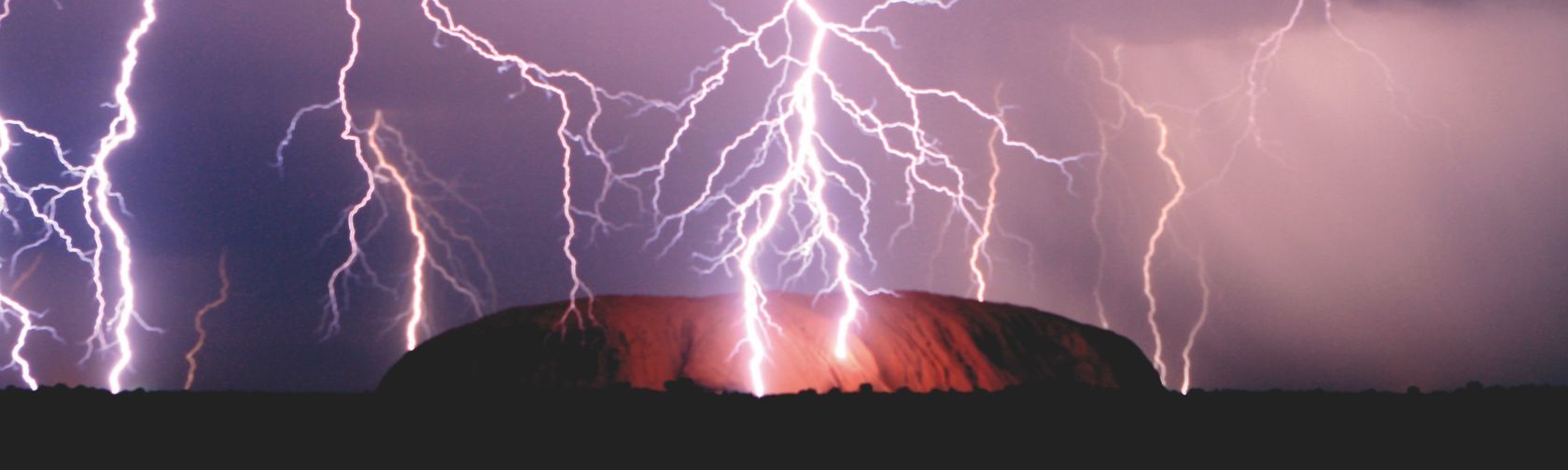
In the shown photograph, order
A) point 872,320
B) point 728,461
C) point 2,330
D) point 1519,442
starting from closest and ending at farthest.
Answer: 1. point 728,461
2. point 1519,442
3. point 2,330
4. point 872,320

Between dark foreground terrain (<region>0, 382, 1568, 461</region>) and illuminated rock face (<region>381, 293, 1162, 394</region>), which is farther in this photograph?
illuminated rock face (<region>381, 293, 1162, 394</region>)

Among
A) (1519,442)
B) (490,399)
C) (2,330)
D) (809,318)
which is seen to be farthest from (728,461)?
(2,330)

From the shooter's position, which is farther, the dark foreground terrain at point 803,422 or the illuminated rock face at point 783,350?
the illuminated rock face at point 783,350

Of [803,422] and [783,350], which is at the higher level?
[783,350]

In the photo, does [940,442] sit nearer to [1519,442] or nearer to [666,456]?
[666,456]
